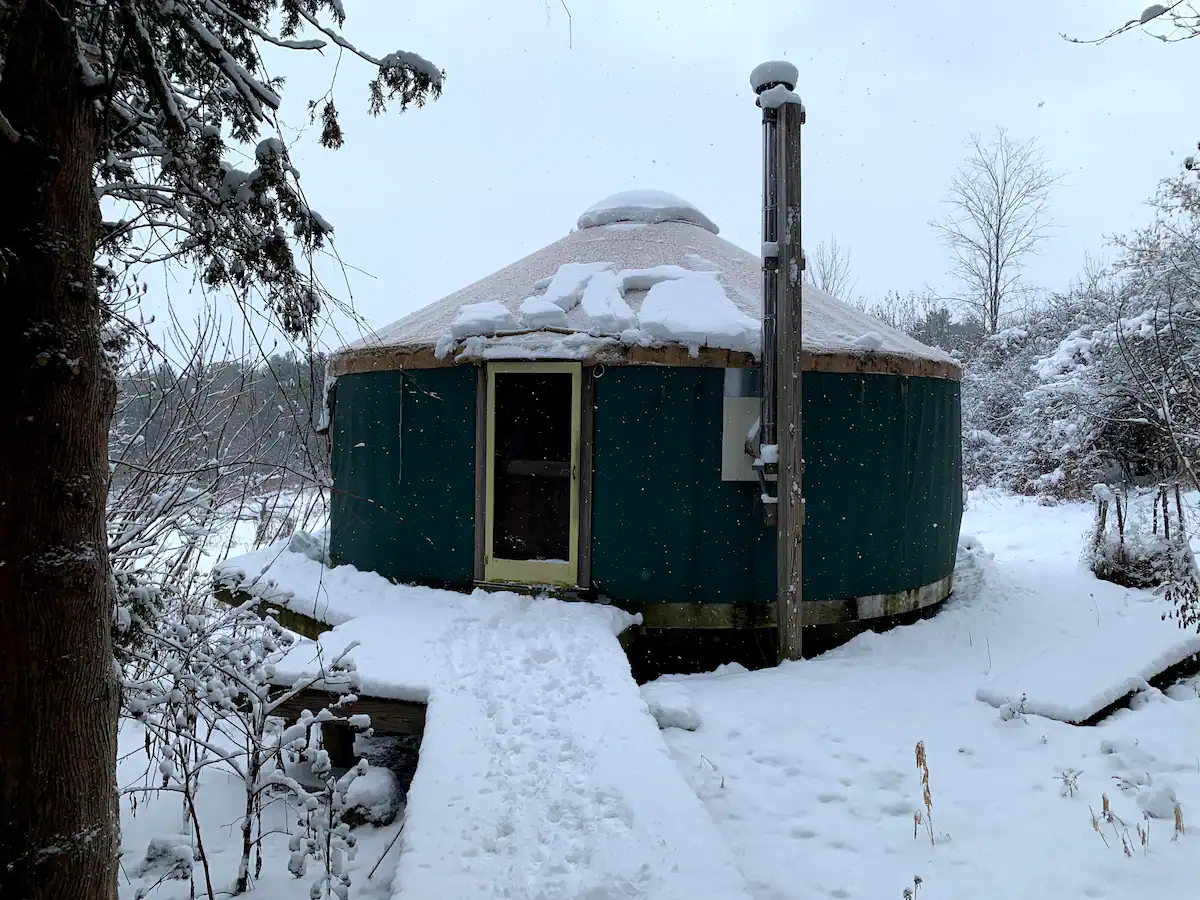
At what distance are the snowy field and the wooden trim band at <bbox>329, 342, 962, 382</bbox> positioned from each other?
1347 millimetres

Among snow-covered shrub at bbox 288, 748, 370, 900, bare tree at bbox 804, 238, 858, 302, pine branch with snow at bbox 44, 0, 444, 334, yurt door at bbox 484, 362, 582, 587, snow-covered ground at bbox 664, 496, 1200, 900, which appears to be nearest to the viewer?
pine branch with snow at bbox 44, 0, 444, 334

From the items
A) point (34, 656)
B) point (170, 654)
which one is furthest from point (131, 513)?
point (34, 656)

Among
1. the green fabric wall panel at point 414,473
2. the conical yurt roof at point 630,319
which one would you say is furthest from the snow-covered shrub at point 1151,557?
the green fabric wall panel at point 414,473

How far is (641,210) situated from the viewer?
633 centimetres

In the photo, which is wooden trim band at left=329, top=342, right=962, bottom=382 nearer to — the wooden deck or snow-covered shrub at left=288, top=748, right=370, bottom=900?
the wooden deck

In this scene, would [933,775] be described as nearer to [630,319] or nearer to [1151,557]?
[630,319]

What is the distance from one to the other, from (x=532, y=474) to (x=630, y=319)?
1.04 metres

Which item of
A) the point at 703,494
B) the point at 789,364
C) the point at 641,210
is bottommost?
the point at 703,494

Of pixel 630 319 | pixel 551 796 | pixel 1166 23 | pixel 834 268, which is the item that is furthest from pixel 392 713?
pixel 834 268

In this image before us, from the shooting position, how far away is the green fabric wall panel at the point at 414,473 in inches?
189

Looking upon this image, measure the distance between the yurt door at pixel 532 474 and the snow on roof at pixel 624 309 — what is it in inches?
8.3

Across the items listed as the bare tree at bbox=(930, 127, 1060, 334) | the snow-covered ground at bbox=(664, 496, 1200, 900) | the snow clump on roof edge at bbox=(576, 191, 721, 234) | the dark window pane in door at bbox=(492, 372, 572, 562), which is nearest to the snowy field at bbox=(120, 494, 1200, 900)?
the snow-covered ground at bbox=(664, 496, 1200, 900)

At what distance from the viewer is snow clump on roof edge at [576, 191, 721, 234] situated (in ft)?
20.7

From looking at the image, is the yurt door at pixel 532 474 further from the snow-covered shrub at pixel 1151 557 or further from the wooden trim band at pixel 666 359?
the snow-covered shrub at pixel 1151 557
